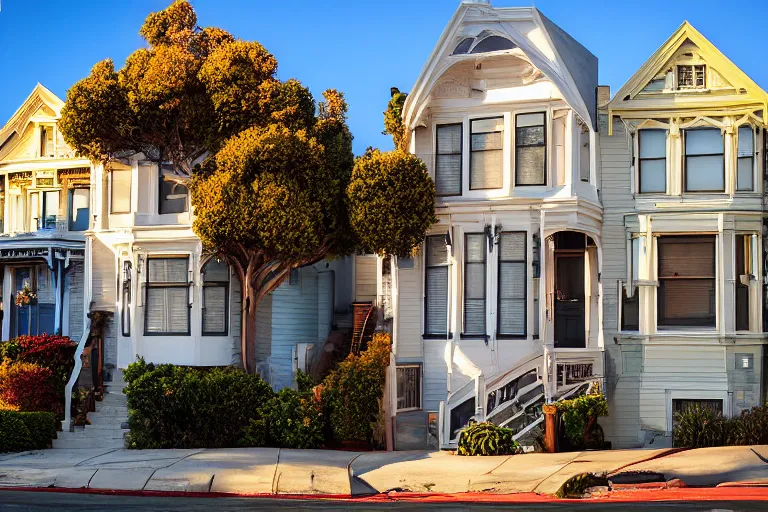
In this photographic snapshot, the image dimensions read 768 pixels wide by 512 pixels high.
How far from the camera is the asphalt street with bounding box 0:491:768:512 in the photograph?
18.8 meters

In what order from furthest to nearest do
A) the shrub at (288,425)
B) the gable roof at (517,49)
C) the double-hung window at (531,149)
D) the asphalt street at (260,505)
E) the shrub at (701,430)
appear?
the double-hung window at (531,149)
the gable roof at (517,49)
the shrub at (288,425)
the shrub at (701,430)
the asphalt street at (260,505)

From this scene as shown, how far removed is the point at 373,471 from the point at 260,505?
3.43 m

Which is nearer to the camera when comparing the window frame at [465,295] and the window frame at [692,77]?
the window frame at [692,77]

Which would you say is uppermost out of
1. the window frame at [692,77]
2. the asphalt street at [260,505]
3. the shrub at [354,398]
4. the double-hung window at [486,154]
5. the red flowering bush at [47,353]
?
the window frame at [692,77]

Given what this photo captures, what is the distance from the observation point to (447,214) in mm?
27125

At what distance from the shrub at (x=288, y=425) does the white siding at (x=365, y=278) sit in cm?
700

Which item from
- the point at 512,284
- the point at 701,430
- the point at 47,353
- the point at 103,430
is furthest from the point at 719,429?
the point at 47,353

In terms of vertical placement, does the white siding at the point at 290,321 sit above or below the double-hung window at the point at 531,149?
below

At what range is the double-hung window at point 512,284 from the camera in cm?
2658

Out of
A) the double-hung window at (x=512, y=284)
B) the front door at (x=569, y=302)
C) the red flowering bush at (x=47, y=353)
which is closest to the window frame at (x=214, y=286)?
the red flowering bush at (x=47, y=353)

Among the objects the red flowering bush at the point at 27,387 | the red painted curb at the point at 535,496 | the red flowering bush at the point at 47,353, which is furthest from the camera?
the red flowering bush at the point at 47,353

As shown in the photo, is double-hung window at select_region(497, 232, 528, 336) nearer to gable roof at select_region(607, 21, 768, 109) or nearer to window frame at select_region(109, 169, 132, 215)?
gable roof at select_region(607, 21, 768, 109)

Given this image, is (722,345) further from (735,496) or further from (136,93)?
(136,93)

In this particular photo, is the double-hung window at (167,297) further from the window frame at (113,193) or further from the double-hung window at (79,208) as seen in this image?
the double-hung window at (79,208)
